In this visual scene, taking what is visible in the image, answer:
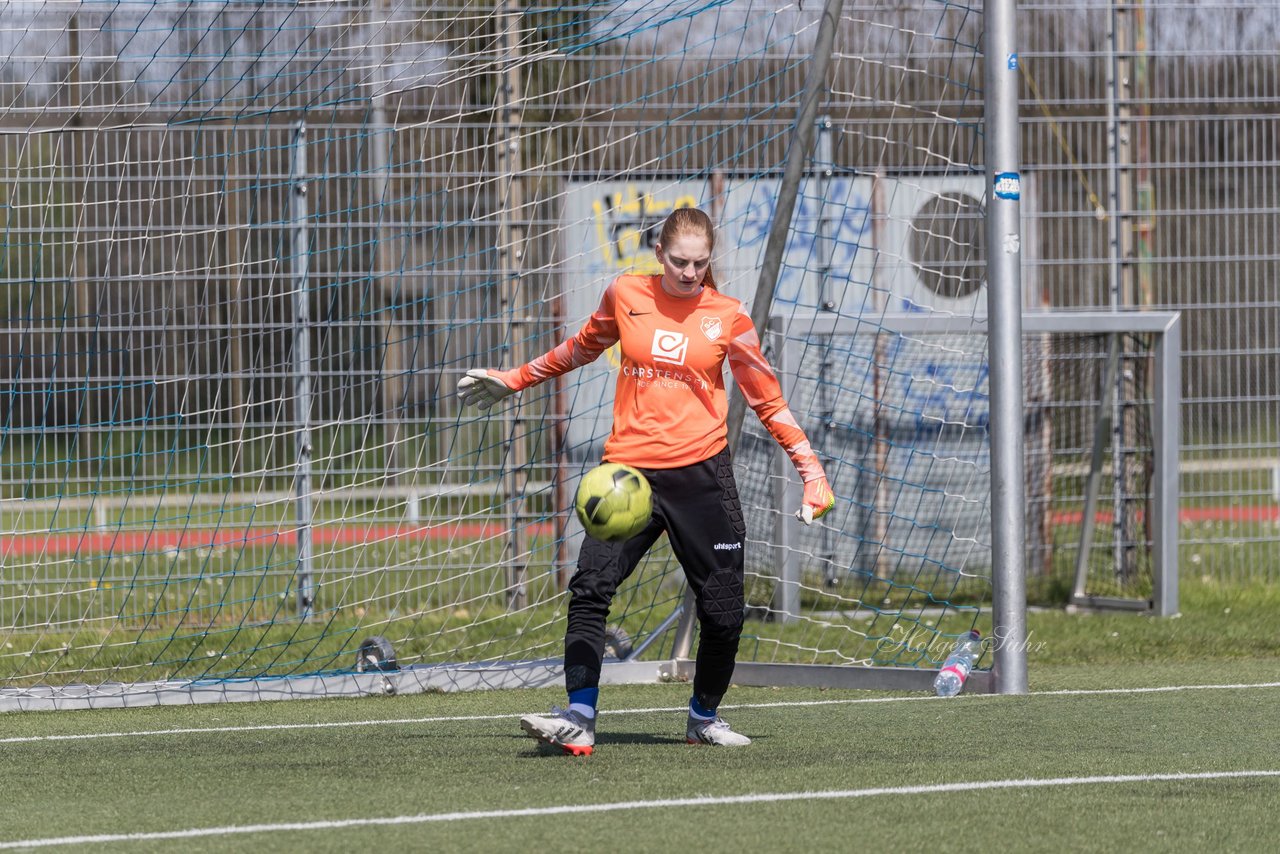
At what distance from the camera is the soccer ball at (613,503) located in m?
5.31

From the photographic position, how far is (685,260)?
5461mm

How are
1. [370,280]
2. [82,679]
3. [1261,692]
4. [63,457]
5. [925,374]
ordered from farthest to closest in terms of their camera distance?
1. [925,374]
2. [370,280]
3. [63,457]
4. [82,679]
5. [1261,692]

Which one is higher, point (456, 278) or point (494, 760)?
point (456, 278)

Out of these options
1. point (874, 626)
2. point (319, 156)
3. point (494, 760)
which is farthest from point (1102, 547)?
point (494, 760)

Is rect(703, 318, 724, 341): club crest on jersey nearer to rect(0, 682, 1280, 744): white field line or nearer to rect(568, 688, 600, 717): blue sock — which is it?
rect(568, 688, 600, 717): blue sock

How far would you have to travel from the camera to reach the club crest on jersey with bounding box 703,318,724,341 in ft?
18.2

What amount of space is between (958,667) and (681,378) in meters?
2.20

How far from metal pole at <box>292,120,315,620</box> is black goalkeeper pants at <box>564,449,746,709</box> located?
140 inches

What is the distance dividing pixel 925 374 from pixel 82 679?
5209 mm

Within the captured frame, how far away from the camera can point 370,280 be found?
925cm

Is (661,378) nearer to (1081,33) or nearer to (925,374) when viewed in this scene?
(925,374)

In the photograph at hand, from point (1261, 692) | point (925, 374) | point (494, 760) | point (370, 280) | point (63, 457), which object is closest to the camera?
point (494, 760)

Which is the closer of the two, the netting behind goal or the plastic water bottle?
the plastic water bottle

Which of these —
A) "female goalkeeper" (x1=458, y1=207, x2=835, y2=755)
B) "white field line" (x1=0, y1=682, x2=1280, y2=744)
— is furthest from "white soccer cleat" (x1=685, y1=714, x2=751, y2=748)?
"white field line" (x1=0, y1=682, x2=1280, y2=744)
